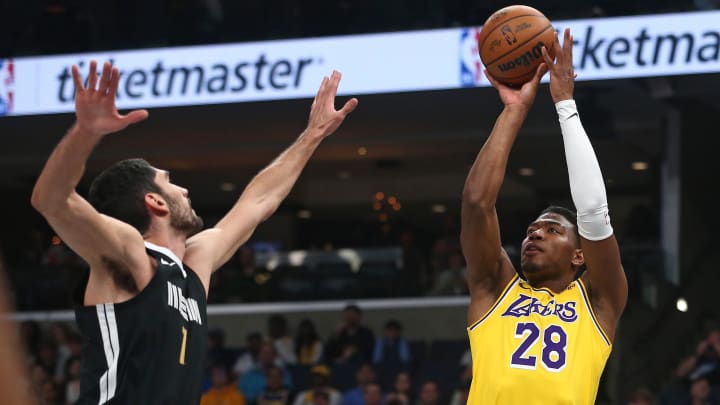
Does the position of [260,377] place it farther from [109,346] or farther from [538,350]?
[109,346]

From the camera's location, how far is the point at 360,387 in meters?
11.4

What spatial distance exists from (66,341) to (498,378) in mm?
10230

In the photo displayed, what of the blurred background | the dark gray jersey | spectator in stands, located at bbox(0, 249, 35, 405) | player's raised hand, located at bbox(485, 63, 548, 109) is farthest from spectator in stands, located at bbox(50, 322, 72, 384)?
spectator in stands, located at bbox(0, 249, 35, 405)

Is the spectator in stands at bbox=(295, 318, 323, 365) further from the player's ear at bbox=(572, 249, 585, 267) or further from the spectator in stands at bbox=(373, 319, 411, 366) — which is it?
the player's ear at bbox=(572, 249, 585, 267)

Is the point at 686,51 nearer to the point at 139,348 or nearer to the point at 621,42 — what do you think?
the point at 621,42

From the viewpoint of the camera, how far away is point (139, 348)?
10.4ft

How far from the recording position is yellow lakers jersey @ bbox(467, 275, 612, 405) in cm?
394

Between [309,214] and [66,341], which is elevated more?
[309,214]

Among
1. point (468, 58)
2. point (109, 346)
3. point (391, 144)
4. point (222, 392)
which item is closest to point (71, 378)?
point (222, 392)

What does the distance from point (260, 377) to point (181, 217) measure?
885cm

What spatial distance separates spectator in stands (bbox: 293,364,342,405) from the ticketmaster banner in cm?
277

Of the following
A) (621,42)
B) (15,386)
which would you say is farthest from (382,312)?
(15,386)

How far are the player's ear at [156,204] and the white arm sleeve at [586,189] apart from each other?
137 centimetres

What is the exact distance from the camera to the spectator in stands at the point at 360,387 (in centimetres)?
1123
